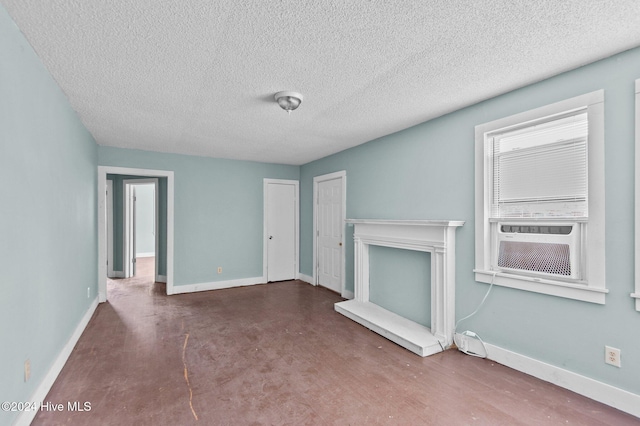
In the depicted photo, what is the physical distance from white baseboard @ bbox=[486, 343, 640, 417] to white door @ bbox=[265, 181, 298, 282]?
4.03 meters

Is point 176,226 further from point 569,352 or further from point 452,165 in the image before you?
point 569,352

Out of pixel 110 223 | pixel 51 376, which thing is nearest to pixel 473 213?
pixel 51 376

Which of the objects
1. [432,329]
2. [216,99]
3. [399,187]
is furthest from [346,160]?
[432,329]

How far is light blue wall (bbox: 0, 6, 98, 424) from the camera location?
5.27 feet

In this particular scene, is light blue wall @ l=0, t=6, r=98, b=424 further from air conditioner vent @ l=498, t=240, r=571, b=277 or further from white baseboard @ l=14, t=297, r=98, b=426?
air conditioner vent @ l=498, t=240, r=571, b=277

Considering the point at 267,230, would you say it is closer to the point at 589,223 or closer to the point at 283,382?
the point at 283,382

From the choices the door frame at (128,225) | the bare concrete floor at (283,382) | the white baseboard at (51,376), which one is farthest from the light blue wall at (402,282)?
the door frame at (128,225)

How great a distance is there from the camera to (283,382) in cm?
239

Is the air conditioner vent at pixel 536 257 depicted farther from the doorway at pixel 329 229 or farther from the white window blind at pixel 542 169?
the doorway at pixel 329 229

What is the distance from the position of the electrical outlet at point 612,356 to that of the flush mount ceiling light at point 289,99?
2986 millimetres

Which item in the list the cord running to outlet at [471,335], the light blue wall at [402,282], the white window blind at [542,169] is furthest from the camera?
the light blue wall at [402,282]

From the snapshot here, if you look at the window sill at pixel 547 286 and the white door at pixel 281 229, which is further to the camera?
the white door at pixel 281 229

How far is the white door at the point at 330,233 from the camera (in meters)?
5.05

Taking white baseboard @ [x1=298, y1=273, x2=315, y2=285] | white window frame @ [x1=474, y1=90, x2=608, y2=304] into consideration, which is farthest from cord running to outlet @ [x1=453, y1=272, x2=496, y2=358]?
white baseboard @ [x1=298, y1=273, x2=315, y2=285]
